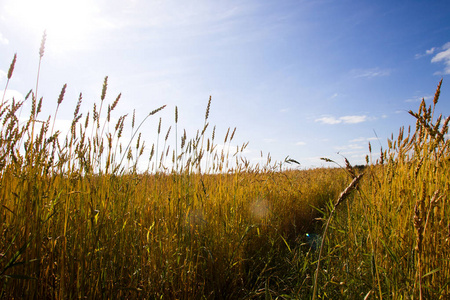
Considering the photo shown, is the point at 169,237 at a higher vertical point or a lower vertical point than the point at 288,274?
higher

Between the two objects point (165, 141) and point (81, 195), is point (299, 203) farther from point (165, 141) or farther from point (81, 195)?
point (81, 195)

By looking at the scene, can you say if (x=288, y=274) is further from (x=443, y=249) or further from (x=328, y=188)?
(x=328, y=188)

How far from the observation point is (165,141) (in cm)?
240

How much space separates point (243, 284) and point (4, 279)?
4.96 feet

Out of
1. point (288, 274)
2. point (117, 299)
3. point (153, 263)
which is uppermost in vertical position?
point (153, 263)

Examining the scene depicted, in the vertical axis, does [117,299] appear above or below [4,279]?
below

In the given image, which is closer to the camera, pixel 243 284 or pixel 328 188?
pixel 243 284

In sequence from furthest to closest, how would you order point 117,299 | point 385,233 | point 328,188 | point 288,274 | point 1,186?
point 328,188
point 288,274
point 385,233
point 117,299
point 1,186

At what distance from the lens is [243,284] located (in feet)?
6.59

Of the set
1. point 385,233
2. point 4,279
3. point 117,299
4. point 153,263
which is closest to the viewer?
point 4,279

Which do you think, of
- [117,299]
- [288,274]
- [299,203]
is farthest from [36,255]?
[299,203]

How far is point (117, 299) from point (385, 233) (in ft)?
5.87

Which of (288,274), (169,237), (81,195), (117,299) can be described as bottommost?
(288,274)

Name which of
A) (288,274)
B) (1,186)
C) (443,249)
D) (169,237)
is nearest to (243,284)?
(288,274)
